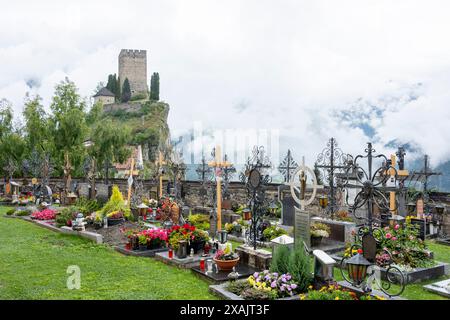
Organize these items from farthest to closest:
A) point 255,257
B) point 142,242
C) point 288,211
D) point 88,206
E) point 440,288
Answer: point 88,206
point 288,211
point 142,242
point 255,257
point 440,288

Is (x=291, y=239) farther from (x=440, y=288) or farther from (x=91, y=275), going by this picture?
(x=91, y=275)

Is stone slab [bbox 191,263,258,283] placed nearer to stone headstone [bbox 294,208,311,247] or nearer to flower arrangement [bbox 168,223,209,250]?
stone headstone [bbox 294,208,311,247]

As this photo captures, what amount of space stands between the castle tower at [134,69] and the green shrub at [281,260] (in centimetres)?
10079

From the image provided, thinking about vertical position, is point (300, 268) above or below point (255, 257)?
above

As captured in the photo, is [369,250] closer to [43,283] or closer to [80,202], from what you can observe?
[43,283]

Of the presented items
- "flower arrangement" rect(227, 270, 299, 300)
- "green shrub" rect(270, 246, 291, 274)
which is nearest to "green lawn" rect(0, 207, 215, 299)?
"flower arrangement" rect(227, 270, 299, 300)

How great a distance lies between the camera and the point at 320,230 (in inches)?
504

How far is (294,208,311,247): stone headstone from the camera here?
914 centimetres

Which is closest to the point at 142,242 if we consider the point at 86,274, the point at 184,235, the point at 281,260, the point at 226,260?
the point at 184,235

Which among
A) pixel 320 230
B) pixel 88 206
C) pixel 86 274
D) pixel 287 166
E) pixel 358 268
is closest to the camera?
pixel 358 268

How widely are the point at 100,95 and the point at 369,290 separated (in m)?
101

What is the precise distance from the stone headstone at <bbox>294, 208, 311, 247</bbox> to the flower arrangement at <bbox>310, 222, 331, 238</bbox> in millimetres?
Answer: 3355

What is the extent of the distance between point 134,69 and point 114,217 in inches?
3731
